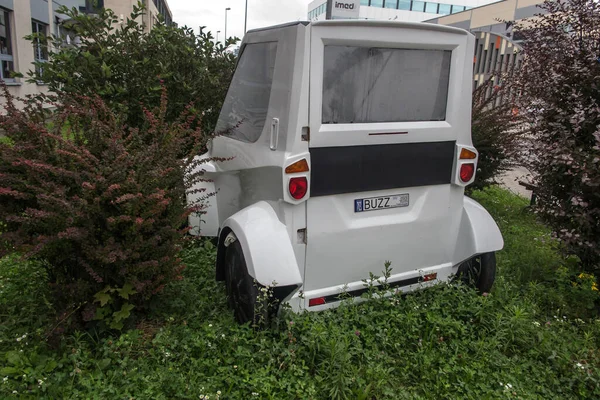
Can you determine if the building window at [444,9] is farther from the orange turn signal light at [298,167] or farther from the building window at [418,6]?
the orange turn signal light at [298,167]

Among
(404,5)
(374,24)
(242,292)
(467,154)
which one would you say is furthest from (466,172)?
(404,5)

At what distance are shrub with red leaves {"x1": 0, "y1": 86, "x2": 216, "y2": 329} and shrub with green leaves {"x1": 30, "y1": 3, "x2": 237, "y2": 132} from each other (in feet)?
5.73

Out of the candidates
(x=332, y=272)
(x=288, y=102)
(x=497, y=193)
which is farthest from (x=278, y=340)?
(x=497, y=193)

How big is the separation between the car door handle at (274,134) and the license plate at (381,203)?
26.4 inches

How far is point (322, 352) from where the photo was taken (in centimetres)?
292

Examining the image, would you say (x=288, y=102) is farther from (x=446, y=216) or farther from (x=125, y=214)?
(x=446, y=216)

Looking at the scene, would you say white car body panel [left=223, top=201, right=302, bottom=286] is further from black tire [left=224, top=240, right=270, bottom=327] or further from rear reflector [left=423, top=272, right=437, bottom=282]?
rear reflector [left=423, top=272, right=437, bottom=282]

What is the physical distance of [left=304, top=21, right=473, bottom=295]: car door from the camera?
3010 millimetres

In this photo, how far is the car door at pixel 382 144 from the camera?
3010 millimetres

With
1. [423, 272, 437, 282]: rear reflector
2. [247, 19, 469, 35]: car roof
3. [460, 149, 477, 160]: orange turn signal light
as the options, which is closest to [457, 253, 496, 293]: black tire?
[423, 272, 437, 282]: rear reflector

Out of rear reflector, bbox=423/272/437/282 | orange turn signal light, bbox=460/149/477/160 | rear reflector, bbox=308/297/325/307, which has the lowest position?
rear reflector, bbox=308/297/325/307

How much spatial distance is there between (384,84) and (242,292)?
1689 mm

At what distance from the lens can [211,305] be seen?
3.47 meters

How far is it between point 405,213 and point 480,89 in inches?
151
